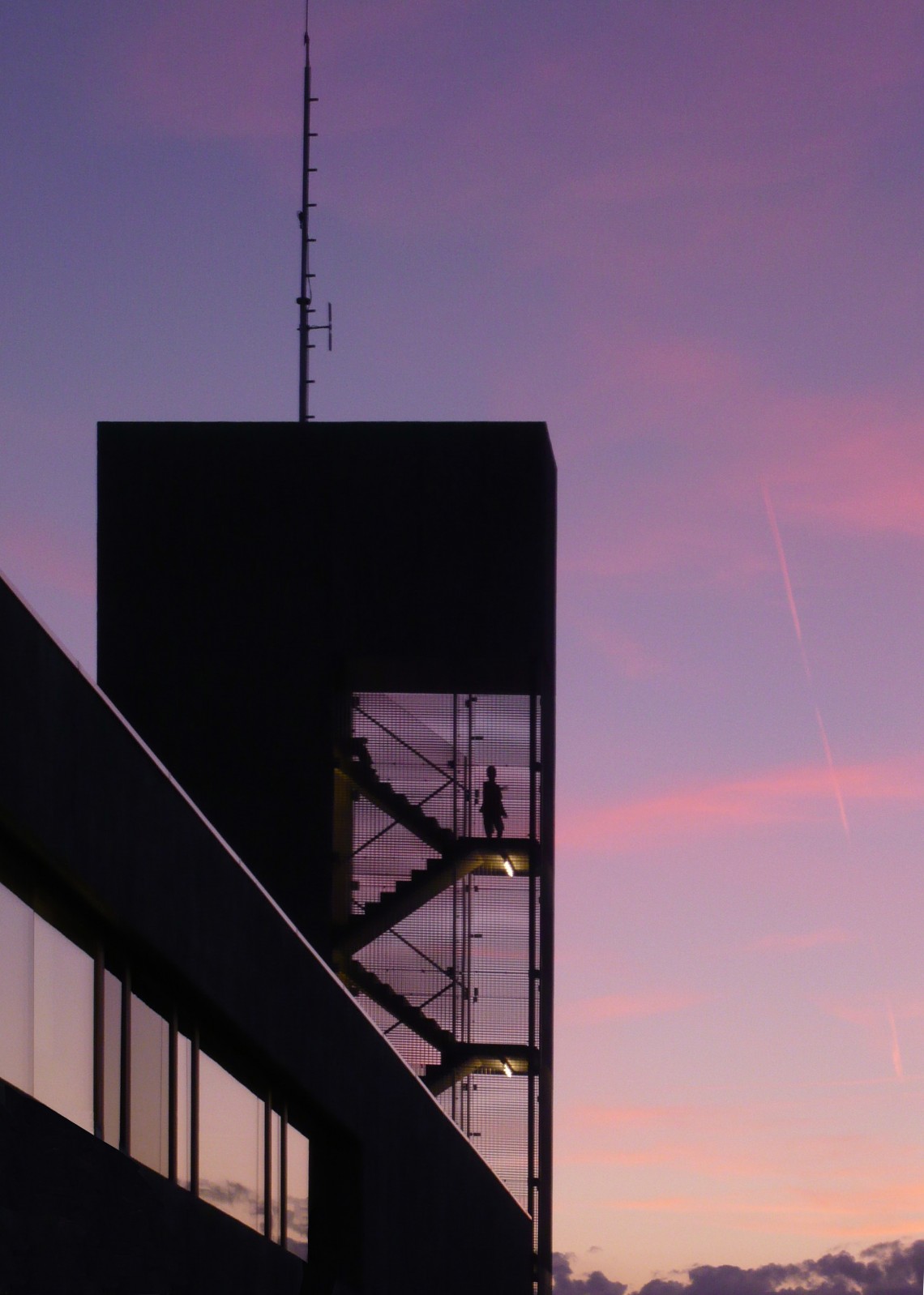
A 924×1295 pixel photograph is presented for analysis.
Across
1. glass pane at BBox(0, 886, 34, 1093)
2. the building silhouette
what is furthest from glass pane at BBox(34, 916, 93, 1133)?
the building silhouette

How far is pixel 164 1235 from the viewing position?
16094 millimetres

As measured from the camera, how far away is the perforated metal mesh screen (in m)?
41.0

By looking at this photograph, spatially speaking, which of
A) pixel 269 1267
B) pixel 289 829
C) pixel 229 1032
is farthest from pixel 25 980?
pixel 289 829

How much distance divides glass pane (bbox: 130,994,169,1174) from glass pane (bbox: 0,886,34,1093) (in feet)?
8.58

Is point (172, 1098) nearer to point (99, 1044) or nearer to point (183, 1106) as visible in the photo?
point (183, 1106)

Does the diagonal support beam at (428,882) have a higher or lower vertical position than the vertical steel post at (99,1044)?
higher

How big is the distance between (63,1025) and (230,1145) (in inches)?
214

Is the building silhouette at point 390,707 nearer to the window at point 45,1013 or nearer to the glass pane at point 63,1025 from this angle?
the glass pane at point 63,1025

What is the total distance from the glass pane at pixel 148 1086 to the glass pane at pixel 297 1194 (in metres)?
5.60

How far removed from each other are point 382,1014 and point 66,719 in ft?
90.5

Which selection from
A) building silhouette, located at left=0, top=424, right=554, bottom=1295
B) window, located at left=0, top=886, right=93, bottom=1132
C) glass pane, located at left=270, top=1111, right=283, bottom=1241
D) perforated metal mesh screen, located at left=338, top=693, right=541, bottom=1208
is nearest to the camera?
window, located at left=0, top=886, right=93, bottom=1132

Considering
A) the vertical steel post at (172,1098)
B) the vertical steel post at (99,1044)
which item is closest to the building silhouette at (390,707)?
the vertical steel post at (172,1098)

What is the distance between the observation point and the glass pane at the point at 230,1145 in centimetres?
1875

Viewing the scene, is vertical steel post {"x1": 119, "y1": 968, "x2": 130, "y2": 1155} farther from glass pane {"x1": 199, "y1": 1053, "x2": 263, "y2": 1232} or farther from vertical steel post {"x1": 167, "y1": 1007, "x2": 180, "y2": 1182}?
glass pane {"x1": 199, "y1": 1053, "x2": 263, "y2": 1232}
